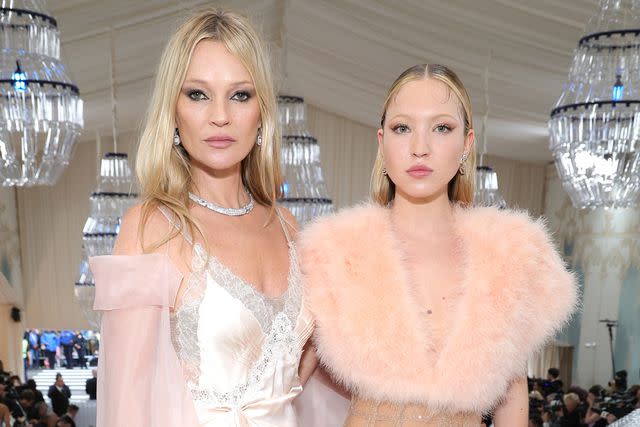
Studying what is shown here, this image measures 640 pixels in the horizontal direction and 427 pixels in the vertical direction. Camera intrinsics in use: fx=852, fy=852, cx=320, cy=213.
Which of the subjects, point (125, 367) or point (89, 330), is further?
point (89, 330)

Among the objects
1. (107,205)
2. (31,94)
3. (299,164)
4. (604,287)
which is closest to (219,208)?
(31,94)

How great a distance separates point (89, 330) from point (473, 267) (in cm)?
1469

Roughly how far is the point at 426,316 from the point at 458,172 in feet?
1.30

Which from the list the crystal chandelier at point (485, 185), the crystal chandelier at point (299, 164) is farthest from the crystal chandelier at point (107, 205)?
the crystal chandelier at point (485, 185)

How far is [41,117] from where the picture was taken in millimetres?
5195

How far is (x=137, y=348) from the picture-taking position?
1807 mm

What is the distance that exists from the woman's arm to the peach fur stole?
0.18 feet

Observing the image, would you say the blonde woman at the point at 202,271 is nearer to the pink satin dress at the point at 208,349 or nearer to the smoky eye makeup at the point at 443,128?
the pink satin dress at the point at 208,349

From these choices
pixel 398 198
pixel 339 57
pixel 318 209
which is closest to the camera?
pixel 398 198

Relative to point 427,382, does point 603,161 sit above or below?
above

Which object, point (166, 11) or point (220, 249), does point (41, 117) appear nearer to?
point (166, 11)

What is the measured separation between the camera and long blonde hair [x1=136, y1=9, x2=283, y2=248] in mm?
1969

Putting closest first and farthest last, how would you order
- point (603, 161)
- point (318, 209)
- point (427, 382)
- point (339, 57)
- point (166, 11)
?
point (427, 382), point (603, 161), point (166, 11), point (318, 209), point (339, 57)

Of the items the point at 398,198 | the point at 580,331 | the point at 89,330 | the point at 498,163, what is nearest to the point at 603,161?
the point at 398,198
